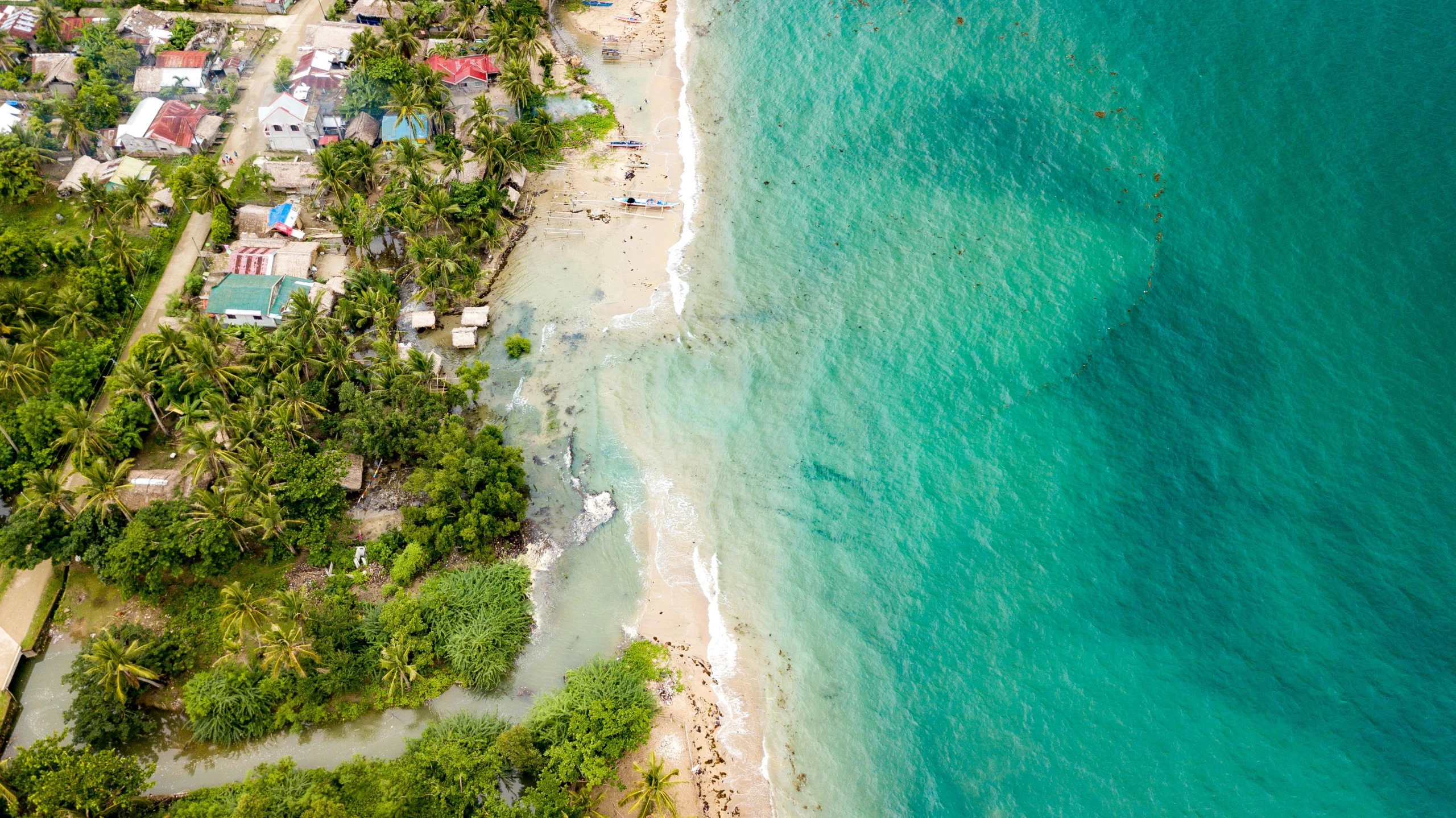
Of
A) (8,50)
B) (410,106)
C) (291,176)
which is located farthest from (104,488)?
(8,50)

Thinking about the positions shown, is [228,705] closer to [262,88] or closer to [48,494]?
[48,494]

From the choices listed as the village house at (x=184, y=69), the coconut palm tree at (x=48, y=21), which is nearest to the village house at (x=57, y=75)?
the coconut palm tree at (x=48, y=21)

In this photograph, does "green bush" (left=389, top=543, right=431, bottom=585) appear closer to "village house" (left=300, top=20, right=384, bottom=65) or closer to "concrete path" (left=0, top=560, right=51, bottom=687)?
"concrete path" (left=0, top=560, right=51, bottom=687)

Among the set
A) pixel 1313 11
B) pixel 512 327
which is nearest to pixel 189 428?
pixel 512 327

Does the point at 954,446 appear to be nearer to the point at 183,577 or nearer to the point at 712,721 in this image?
the point at 712,721

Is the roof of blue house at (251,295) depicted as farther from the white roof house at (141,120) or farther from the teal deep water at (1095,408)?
the teal deep water at (1095,408)

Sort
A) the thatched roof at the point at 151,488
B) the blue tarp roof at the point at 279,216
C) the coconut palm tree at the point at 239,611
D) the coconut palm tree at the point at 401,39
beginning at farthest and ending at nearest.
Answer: the coconut palm tree at the point at 401,39
the blue tarp roof at the point at 279,216
the thatched roof at the point at 151,488
the coconut palm tree at the point at 239,611
